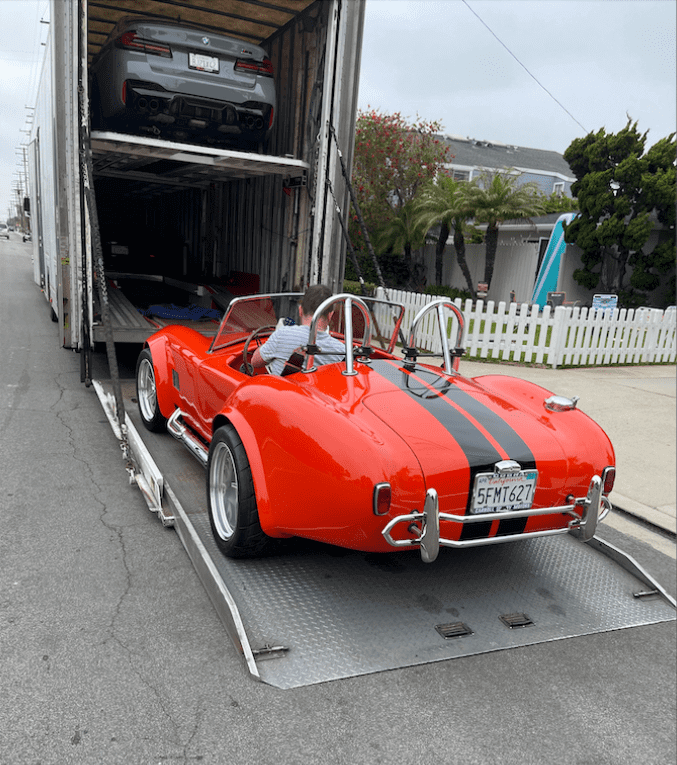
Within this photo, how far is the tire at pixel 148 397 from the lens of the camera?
212 inches

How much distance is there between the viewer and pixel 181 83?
279 inches

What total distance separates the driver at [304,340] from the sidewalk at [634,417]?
265cm

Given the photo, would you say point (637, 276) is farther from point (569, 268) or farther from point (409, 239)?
point (409, 239)

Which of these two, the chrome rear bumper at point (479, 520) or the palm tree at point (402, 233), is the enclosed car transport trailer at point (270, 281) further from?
the palm tree at point (402, 233)

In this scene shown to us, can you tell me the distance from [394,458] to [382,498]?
176 millimetres

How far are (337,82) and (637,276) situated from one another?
12.3 meters

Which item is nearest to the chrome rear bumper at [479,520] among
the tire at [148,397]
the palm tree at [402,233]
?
the tire at [148,397]

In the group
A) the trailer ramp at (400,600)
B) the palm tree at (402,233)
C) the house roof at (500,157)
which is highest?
the house roof at (500,157)

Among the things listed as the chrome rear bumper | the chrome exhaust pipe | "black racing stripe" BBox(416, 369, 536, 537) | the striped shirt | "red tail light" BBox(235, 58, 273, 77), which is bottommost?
the chrome exhaust pipe

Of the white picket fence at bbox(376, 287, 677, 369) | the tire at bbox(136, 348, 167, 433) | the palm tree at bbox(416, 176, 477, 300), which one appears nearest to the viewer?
the tire at bbox(136, 348, 167, 433)

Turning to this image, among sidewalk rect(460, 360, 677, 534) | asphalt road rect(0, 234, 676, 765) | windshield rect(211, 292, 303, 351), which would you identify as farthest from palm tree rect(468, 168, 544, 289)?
asphalt road rect(0, 234, 676, 765)

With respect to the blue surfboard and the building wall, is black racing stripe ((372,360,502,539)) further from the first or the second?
the building wall

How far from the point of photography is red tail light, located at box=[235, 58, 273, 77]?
7.43m

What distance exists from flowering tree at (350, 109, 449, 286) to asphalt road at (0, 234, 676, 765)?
18.4 metres
